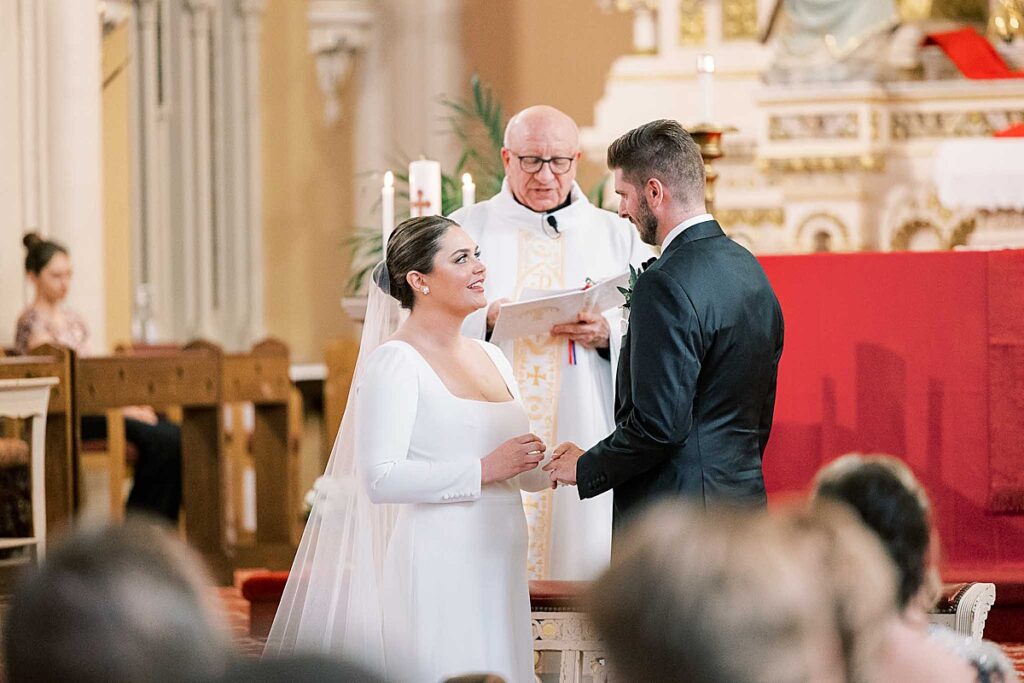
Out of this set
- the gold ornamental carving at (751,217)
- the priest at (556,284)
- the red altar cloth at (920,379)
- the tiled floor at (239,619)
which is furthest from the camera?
the gold ornamental carving at (751,217)

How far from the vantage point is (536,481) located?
13.1ft

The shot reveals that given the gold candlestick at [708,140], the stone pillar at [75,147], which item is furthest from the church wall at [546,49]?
the gold candlestick at [708,140]

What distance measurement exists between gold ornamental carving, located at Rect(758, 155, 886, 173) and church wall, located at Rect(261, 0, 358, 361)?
4907 millimetres

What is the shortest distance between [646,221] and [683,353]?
0.36 meters

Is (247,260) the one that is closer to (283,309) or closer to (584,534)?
(283,309)

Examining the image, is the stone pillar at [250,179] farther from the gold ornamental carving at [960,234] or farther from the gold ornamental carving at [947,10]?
the gold ornamental carving at [960,234]

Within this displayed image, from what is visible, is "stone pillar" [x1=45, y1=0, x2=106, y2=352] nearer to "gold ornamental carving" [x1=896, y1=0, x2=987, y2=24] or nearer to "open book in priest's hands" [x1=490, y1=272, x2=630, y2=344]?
"gold ornamental carving" [x1=896, y1=0, x2=987, y2=24]

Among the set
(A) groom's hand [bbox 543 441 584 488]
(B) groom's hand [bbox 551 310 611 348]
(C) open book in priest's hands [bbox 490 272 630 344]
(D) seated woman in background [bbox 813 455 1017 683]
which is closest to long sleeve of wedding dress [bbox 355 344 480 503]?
(A) groom's hand [bbox 543 441 584 488]

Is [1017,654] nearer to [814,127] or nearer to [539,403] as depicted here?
[539,403]

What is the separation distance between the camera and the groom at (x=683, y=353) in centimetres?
357

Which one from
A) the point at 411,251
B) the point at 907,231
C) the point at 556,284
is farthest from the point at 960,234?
the point at 411,251

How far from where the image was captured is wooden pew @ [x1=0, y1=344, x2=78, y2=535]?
298 inches

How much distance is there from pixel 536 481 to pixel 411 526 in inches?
13.9

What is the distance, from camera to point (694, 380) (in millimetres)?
3582
